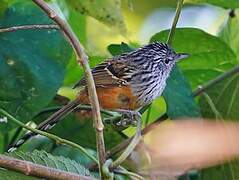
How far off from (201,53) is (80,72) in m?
0.40

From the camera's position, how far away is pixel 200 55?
2.42 metres

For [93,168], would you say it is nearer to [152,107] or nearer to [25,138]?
[25,138]

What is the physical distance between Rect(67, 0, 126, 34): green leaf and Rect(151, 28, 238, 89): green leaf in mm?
241

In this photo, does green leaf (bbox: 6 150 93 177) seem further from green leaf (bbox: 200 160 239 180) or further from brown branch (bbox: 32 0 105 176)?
green leaf (bbox: 200 160 239 180)

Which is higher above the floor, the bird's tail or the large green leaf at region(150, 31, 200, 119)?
the large green leaf at region(150, 31, 200, 119)

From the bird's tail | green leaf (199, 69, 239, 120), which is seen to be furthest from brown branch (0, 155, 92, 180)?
green leaf (199, 69, 239, 120)

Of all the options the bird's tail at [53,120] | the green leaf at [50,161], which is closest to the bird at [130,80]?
the bird's tail at [53,120]

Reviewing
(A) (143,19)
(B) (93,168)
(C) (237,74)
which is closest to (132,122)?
(B) (93,168)

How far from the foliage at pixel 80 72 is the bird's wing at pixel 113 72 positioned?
4cm

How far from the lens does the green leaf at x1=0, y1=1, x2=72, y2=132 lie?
83.3 inches

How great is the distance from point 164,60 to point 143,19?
154cm

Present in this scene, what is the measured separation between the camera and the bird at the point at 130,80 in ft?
7.38

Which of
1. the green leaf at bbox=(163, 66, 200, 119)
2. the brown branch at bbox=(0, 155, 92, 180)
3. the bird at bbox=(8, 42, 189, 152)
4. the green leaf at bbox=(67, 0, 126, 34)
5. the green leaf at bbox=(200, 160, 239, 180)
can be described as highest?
the green leaf at bbox=(67, 0, 126, 34)

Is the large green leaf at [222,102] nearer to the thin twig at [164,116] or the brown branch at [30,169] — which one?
the thin twig at [164,116]
